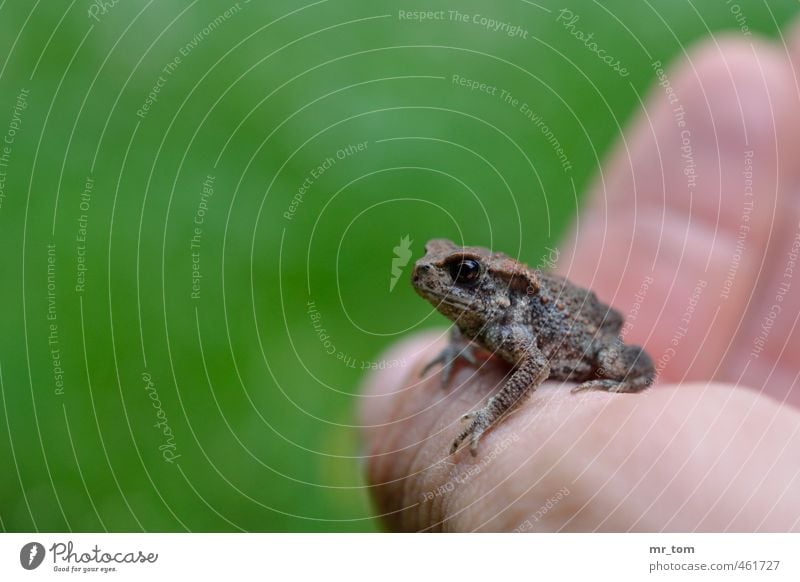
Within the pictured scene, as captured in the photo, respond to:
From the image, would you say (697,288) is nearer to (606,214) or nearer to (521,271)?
(606,214)

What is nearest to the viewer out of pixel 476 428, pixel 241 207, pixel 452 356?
pixel 476 428

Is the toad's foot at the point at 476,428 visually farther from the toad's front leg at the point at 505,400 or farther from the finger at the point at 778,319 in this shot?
the finger at the point at 778,319

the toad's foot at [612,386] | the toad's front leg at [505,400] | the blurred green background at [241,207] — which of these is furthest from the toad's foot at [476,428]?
the blurred green background at [241,207]

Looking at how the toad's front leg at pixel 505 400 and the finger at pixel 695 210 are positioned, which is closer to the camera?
the toad's front leg at pixel 505 400

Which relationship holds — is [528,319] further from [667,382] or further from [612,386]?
[667,382]

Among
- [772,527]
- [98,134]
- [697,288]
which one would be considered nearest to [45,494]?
[98,134]

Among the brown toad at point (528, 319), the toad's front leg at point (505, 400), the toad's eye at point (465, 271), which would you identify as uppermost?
the toad's eye at point (465, 271)

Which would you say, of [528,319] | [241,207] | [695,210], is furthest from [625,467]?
[241,207]
